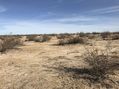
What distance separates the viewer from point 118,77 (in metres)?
7.36

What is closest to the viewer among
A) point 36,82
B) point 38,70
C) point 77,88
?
point 77,88

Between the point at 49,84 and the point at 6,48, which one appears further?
the point at 6,48

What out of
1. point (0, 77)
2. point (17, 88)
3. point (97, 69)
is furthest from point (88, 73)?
point (0, 77)

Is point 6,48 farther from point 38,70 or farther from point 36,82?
point 36,82

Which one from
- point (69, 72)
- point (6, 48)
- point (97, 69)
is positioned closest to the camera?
point (97, 69)

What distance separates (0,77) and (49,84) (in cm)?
209

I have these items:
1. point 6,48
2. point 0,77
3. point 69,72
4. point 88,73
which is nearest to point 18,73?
point 0,77

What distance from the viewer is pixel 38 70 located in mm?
8672

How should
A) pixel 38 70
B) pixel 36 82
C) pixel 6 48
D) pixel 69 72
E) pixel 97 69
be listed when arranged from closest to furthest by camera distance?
pixel 36 82, pixel 97 69, pixel 69 72, pixel 38 70, pixel 6 48

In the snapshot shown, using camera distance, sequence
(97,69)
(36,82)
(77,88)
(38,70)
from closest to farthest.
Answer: (77,88), (36,82), (97,69), (38,70)

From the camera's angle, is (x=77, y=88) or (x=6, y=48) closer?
(x=77, y=88)

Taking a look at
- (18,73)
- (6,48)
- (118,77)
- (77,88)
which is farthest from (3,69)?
(6,48)

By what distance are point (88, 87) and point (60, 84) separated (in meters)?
0.93

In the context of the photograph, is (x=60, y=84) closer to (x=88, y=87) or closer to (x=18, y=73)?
(x=88, y=87)
